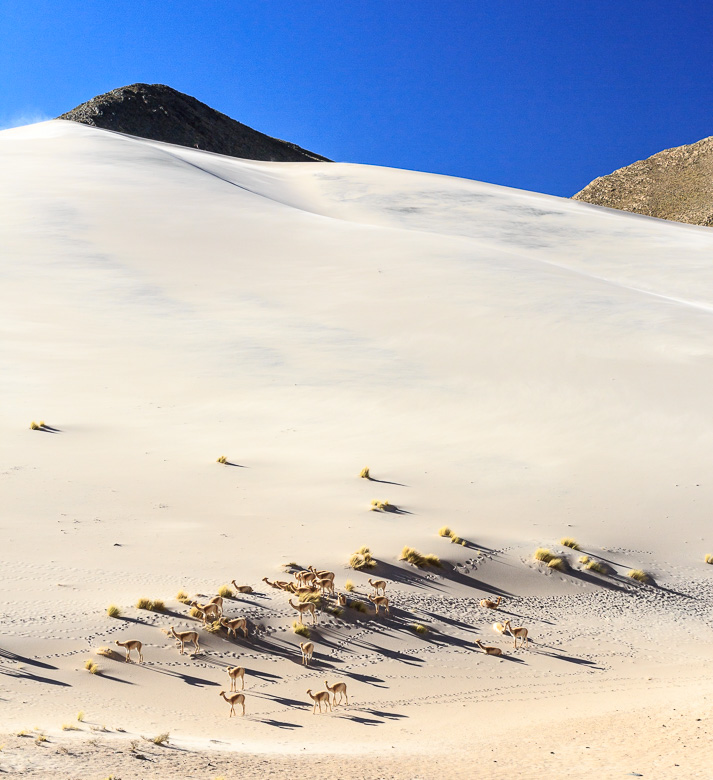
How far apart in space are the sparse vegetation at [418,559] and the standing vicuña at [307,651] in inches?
82.0

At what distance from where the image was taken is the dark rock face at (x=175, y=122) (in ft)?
305

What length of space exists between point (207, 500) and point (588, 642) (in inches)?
189

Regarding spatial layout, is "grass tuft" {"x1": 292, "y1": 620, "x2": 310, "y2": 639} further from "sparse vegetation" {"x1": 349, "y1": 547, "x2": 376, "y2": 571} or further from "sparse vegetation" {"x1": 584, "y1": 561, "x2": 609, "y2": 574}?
"sparse vegetation" {"x1": 584, "y1": 561, "x2": 609, "y2": 574}

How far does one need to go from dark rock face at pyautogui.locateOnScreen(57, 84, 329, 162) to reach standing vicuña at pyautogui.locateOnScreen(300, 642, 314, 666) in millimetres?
93759

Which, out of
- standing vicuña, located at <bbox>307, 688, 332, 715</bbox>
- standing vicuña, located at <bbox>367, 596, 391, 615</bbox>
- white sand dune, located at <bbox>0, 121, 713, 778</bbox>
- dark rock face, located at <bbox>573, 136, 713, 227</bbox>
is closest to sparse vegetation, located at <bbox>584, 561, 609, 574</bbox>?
white sand dune, located at <bbox>0, 121, 713, 778</bbox>

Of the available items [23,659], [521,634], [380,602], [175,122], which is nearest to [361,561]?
[380,602]

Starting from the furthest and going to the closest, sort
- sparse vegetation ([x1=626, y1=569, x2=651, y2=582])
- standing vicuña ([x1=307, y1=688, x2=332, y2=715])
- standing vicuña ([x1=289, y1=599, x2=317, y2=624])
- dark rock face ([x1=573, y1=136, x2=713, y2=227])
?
1. dark rock face ([x1=573, y1=136, x2=713, y2=227])
2. sparse vegetation ([x1=626, y1=569, x2=651, y2=582])
3. standing vicuña ([x1=289, y1=599, x2=317, y2=624])
4. standing vicuña ([x1=307, y1=688, x2=332, y2=715])

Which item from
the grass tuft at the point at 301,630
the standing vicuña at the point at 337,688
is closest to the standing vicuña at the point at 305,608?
the grass tuft at the point at 301,630

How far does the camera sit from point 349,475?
10453mm

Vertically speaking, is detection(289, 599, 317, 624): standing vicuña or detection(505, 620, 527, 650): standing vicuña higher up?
detection(289, 599, 317, 624): standing vicuña

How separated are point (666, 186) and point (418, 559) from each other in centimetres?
8501

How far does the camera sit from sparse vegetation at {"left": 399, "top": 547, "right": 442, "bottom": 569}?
27.5 ft

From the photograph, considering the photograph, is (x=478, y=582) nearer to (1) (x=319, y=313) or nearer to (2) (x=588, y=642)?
(2) (x=588, y=642)

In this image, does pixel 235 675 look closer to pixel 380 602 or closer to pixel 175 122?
pixel 380 602
